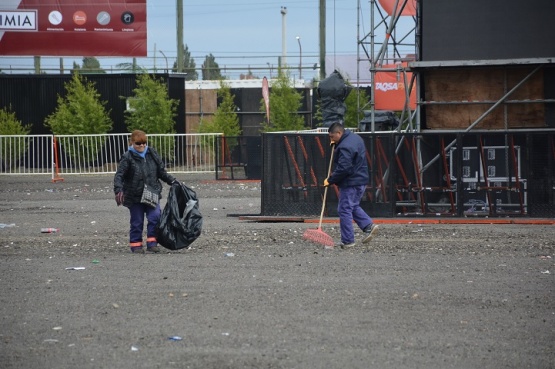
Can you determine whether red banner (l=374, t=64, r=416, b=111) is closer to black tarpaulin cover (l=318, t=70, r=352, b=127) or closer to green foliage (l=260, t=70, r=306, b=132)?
black tarpaulin cover (l=318, t=70, r=352, b=127)

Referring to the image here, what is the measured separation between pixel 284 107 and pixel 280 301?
38.8 m

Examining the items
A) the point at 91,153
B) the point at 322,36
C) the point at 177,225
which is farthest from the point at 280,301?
the point at 322,36

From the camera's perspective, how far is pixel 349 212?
15164 mm

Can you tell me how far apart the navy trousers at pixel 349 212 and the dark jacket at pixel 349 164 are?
10cm

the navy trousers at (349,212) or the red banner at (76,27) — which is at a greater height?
the red banner at (76,27)

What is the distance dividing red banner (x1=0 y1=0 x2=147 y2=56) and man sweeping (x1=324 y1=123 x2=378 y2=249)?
33.2 m

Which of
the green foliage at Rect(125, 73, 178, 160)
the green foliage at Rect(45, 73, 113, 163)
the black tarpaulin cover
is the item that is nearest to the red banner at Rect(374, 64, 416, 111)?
the black tarpaulin cover

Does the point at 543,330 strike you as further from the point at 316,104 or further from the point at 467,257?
the point at 316,104

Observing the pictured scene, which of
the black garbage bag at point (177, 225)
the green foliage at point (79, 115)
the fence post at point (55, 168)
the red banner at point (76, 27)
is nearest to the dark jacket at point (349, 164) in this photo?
the black garbage bag at point (177, 225)

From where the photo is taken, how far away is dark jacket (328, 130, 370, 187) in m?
15.2

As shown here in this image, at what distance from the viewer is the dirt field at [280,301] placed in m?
7.88

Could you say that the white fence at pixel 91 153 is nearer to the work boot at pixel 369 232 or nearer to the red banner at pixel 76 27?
the red banner at pixel 76 27

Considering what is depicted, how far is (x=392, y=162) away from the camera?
803 inches

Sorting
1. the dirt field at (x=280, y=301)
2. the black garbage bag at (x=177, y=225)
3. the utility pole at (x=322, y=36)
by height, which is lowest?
the dirt field at (x=280, y=301)
